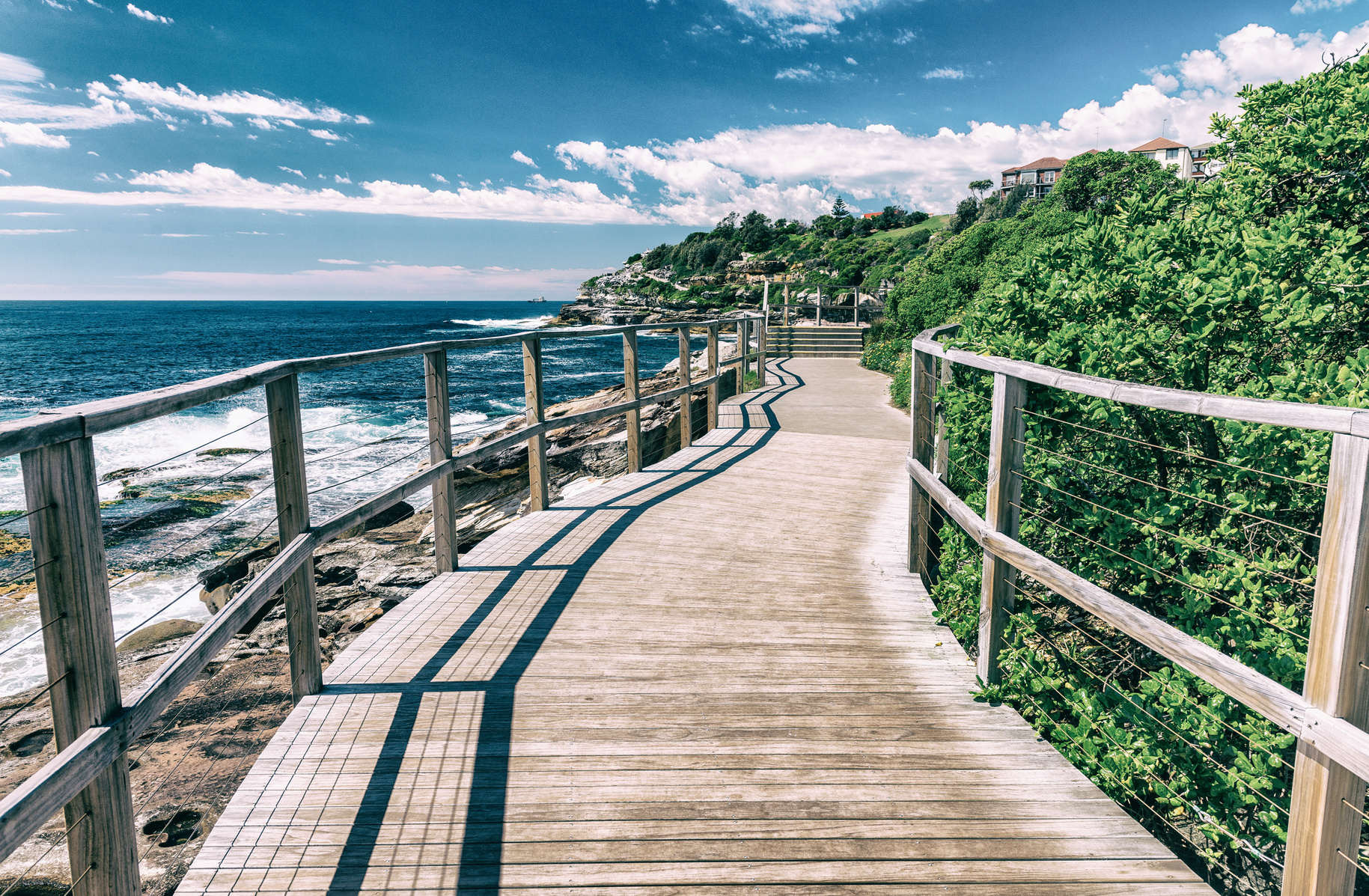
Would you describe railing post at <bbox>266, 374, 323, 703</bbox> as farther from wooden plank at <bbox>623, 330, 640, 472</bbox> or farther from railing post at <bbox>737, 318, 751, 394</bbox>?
railing post at <bbox>737, 318, 751, 394</bbox>

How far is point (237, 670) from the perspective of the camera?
25.5 feet

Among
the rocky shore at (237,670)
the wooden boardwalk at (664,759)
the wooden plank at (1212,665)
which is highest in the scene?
the wooden plank at (1212,665)

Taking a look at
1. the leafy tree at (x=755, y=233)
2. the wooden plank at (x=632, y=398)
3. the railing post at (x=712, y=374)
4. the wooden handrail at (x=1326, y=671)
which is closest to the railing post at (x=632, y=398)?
the wooden plank at (x=632, y=398)

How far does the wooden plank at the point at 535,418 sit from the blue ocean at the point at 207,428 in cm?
119

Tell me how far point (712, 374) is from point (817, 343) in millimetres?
14205

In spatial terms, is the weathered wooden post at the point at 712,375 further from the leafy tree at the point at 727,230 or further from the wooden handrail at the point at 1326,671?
the leafy tree at the point at 727,230

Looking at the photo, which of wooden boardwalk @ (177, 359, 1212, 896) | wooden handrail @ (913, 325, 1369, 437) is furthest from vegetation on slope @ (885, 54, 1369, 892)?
wooden boardwalk @ (177, 359, 1212, 896)

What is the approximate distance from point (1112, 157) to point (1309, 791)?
49507mm

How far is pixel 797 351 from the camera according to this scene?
75.1 feet

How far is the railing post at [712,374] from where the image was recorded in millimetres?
8703

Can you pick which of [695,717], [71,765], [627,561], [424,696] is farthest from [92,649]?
[627,561]

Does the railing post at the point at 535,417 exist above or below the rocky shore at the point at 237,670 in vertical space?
above

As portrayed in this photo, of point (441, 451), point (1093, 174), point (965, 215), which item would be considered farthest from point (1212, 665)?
point (965, 215)

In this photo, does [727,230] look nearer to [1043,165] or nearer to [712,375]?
[1043,165]
